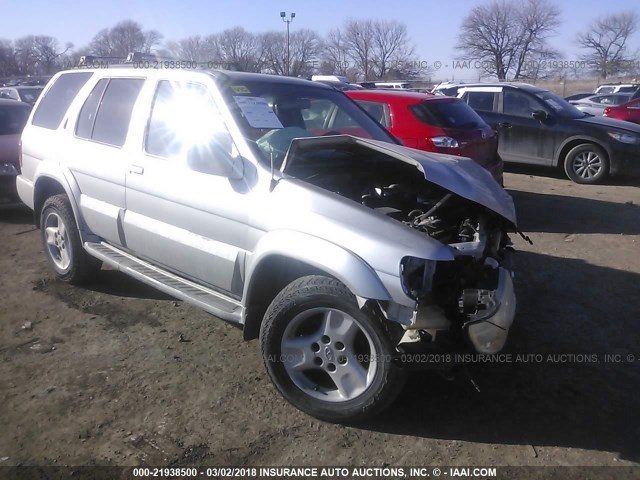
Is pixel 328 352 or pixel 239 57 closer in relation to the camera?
pixel 328 352

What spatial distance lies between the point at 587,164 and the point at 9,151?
8937 mm

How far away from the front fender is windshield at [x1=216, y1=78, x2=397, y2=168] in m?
0.53

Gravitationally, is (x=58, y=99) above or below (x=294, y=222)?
above

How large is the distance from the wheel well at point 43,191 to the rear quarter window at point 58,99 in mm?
484

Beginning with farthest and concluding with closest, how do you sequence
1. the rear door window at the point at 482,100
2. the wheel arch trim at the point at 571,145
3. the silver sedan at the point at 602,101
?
the silver sedan at the point at 602,101, the rear door window at the point at 482,100, the wheel arch trim at the point at 571,145

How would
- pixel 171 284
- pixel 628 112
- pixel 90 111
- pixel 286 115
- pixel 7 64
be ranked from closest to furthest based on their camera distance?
pixel 171 284 → pixel 286 115 → pixel 90 111 → pixel 628 112 → pixel 7 64

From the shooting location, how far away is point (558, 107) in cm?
1049

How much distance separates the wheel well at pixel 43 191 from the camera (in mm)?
5213

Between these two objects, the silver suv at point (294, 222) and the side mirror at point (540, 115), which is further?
the side mirror at point (540, 115)

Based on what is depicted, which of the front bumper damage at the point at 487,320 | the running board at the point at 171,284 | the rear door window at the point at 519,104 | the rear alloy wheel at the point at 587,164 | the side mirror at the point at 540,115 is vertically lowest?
the rear alloy wheel at the point at 587,164

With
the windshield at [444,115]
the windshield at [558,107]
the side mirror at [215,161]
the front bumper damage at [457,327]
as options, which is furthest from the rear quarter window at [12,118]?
the windshield at [558,107]

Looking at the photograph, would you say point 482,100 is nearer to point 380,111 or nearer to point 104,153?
point 380,111

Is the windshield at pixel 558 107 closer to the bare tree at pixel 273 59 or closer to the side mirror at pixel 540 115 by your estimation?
the side mirror at pixel 540 115

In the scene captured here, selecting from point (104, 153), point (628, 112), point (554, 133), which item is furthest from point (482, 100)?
point (104, 153)
